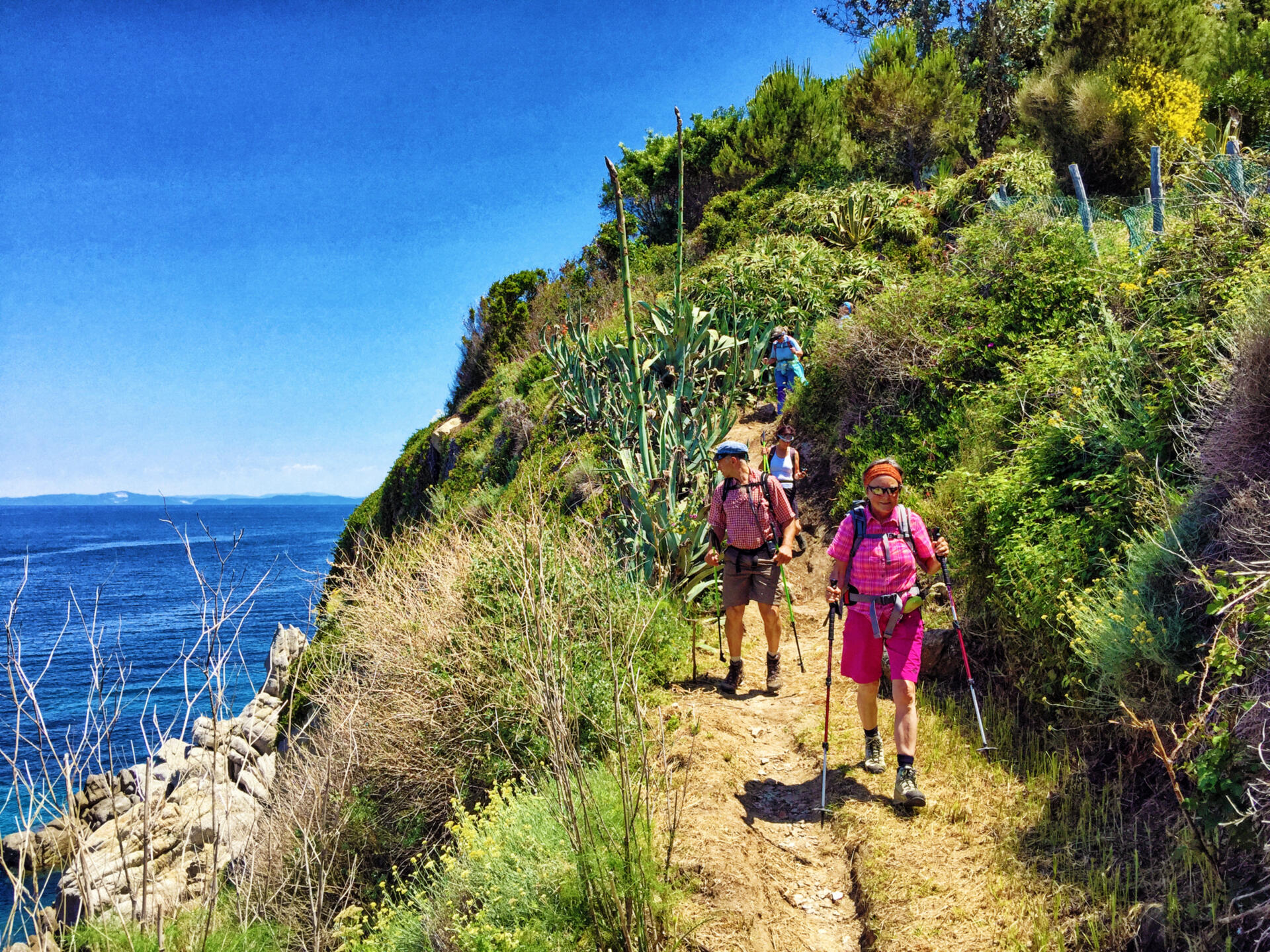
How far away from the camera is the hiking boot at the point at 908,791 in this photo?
448 centimetres

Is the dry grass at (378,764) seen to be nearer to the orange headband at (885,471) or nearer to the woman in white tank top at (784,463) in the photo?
the orange headband at (885,471)

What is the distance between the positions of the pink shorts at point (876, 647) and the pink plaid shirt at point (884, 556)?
0.14 metres

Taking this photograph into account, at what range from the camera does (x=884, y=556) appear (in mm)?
4613

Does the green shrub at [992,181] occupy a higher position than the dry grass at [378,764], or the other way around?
the green shrub at [992,181]

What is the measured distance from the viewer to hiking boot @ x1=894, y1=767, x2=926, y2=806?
4.48 m

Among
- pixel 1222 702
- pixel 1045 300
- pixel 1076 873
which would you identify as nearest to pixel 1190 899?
pixel 1076 873

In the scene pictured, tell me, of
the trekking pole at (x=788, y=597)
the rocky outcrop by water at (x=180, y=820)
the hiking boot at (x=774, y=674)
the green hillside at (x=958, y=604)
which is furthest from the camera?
the trekking pole at (x=788, y=597)

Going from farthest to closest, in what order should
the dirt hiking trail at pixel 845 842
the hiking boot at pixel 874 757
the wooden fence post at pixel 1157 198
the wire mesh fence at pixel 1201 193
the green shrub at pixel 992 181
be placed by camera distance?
the green shrub at pixel 992 181 < the wooden fence post at pixel 1157 198 < the wire mesh fence at pixel 1201 193 < the hiking boot at pixel 874 757 < the dirt hiking trail at pixel 845 842

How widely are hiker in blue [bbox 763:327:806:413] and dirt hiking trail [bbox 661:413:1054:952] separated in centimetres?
744

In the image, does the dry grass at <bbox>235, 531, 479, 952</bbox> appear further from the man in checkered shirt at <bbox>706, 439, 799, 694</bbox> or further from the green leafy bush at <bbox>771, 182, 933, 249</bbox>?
the green leafy bush at <bbox>771, 182, 933, 249</bbox>

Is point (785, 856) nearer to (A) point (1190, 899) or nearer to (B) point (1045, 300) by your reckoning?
(A) point (1190, 899)

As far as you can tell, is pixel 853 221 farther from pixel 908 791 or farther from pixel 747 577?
pixel 908 791

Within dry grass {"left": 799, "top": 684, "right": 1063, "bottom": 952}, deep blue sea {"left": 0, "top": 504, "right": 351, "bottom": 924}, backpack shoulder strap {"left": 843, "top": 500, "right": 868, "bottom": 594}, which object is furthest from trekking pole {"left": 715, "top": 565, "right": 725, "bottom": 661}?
deep blue sea {"left": 0, "top": 504, "right": 351, "bottom": 924}

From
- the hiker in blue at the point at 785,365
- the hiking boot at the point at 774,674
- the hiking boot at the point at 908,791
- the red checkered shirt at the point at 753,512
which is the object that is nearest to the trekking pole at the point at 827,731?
the hiking boot at the point at 908,791
